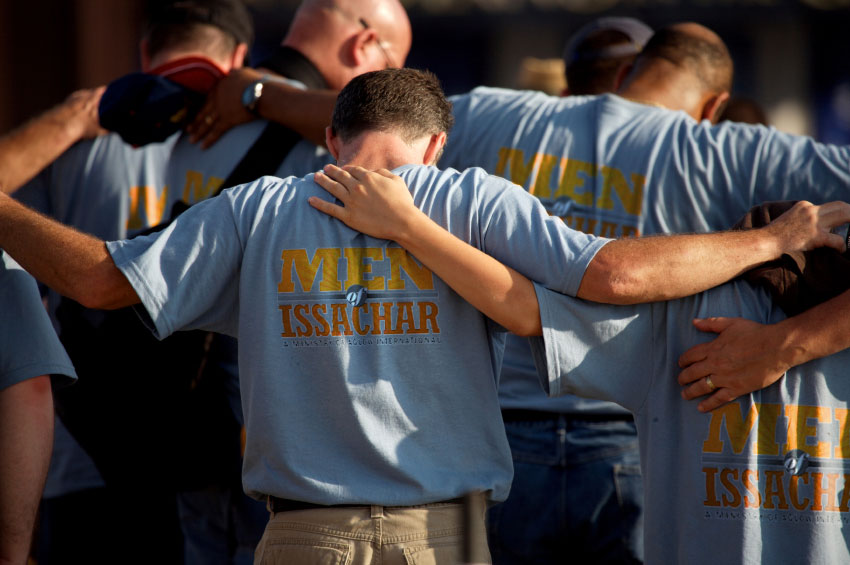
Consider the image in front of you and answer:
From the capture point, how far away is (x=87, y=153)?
151 inches

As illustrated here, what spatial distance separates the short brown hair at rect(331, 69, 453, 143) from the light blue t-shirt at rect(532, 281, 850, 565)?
51cm

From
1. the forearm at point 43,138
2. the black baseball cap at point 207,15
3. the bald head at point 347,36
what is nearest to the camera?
the forearm at point 43,138

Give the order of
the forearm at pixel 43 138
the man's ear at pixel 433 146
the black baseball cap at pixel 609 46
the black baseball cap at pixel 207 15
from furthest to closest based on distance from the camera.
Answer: the black baseball cap at pixel 609 46
the black baseball cap at pixel 207 15
the forearm at pixel 43 138
the man's ear at pixel 433 146

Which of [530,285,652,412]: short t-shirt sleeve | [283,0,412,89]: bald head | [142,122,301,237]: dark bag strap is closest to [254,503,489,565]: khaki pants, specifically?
[530,285,652,412]: short t-shirt sleeve

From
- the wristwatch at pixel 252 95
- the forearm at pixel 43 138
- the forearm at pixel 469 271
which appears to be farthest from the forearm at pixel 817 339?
the forearm at pixel 43 138

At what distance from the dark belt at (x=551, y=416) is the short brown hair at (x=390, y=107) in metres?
1.20

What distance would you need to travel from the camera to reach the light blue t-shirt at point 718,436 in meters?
2.31

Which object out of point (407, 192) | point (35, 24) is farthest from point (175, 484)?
point (35, 24)

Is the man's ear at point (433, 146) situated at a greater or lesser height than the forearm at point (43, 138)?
lesser

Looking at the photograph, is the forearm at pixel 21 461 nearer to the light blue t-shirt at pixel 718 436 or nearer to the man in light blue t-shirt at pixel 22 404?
the man in light blue t-shirt at pixel 22 404

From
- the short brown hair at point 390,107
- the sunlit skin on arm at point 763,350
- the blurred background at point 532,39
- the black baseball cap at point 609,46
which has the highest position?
the blurred background at point 532,39

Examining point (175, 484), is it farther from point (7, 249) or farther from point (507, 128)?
point (507, 128)

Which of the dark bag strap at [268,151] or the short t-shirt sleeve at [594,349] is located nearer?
the short t-shirt sleeve at [594,349]

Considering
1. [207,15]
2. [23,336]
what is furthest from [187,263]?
[207,15]
